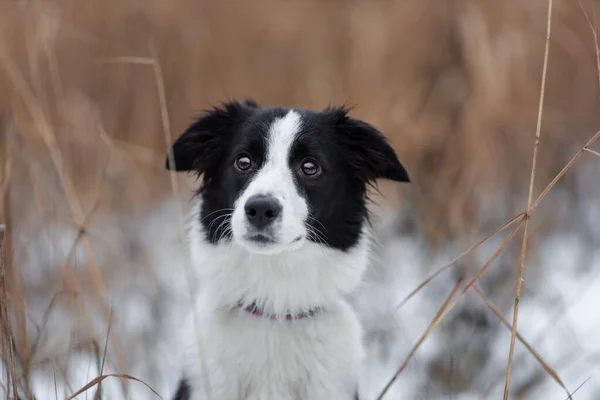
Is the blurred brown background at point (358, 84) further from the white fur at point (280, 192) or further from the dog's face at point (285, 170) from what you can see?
the white fur at point (280, 192)

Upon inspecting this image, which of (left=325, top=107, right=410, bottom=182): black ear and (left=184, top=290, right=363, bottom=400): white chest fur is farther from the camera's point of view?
(left=325, top=107, right=410, bottom=182): black ear

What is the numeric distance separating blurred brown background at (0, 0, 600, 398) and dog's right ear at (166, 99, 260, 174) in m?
2.35

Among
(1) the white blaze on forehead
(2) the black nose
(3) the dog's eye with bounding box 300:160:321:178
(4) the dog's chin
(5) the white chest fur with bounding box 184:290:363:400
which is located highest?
(1) the white blaze on forehead

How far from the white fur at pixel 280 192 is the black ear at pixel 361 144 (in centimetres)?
27

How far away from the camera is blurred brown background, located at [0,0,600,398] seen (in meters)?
5.91

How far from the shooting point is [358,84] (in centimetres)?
666

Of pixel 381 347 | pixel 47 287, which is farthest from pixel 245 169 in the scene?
pixel 47 287

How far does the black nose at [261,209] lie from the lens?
8.52 feet

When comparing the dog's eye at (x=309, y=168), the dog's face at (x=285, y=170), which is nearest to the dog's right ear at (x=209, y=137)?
the dog's face at (x=285, y=170)

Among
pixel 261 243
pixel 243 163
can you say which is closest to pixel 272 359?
pixel 261 243

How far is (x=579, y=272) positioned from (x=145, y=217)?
3606 millimetres

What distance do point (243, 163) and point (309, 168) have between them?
0.88ft

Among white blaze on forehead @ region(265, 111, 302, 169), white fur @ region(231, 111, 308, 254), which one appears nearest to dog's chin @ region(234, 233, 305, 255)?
white fur @ region(231, 111, 308, 254)

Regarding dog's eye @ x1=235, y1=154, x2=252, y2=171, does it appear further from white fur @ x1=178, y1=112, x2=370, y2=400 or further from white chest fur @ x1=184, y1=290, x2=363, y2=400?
white chest fur @ x1=184, y1=290, x2=363, y2=400
